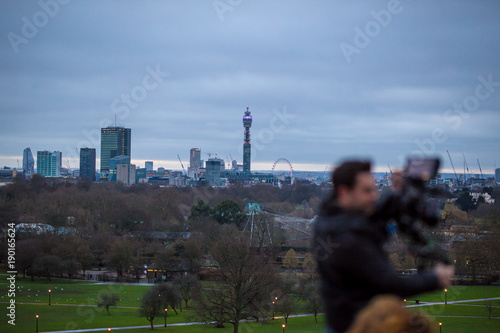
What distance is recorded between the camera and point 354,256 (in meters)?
2.88

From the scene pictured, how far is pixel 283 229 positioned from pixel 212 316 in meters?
37.2

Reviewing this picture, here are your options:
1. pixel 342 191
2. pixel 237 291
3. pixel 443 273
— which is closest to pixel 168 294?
pixel 237 291

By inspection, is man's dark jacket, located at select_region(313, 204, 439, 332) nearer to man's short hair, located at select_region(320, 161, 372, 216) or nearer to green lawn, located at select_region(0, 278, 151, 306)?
man's short hair, located at select_region(320, 161, 372, 216)

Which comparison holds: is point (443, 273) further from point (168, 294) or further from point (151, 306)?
point (168, 294)

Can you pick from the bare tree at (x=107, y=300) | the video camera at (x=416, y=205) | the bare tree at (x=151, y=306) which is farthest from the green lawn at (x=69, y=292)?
the video camera at (x=416, y=205)

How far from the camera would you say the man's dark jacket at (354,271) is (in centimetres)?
286

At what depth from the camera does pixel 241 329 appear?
3759 cm

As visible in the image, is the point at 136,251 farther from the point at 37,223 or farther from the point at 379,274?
the point at 379,274

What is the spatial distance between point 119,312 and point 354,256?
145ft

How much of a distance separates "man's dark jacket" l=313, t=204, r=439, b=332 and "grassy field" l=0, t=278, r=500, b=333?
32689 mm

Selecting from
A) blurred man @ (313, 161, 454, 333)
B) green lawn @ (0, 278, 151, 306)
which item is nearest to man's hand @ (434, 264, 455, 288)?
blurred man @ (313, 161, 454, 333)

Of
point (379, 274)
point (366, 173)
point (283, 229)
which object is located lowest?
point (283, 229)

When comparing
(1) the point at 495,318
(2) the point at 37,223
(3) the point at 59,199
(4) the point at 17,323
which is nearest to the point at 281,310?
(1) the point at 495,318

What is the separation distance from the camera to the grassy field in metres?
37.2
